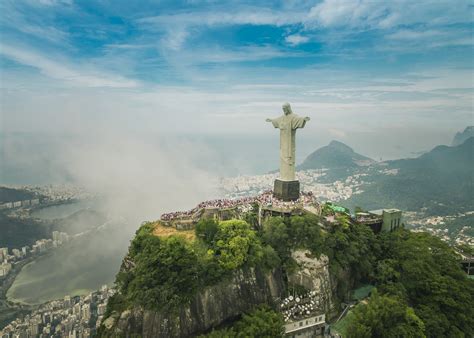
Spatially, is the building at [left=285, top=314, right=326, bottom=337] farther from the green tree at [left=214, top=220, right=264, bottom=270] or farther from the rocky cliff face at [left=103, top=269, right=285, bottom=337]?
the green tree at [left=214, top=220, right=264, bottom=270]

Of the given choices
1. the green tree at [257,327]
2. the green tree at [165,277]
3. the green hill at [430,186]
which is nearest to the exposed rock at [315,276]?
the green tree at [257,327]

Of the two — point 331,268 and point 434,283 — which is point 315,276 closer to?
point 331,268

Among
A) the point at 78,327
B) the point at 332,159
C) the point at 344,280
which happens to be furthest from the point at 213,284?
the point at 332,159

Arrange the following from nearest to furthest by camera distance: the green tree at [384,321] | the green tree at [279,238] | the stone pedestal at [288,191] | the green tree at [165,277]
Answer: the green tree at [165,277] < the green tree at [384,321] < the green tree at [279,238] < the stone pedestal at [288,191]

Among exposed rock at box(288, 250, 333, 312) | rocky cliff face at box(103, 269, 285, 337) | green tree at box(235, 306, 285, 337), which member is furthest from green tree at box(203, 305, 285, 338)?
exposed rock at box(288, 250, 333, 312)

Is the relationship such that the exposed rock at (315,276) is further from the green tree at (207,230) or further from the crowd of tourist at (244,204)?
the green tree at (207,230)

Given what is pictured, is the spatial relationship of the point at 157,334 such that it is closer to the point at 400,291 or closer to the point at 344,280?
the point at 344,280
